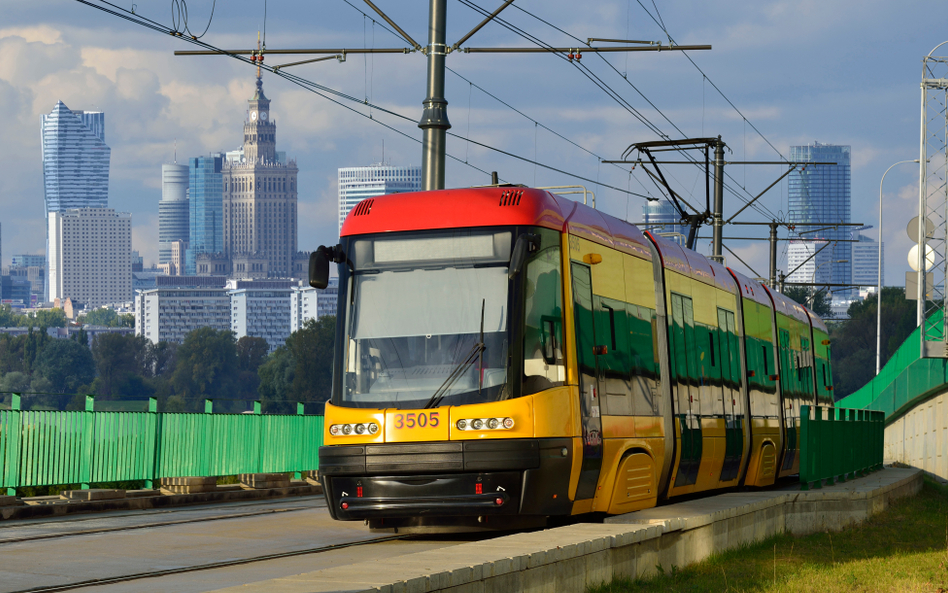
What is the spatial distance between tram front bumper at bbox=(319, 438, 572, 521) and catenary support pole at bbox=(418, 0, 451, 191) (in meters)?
6.04

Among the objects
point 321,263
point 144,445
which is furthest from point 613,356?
point 144,445

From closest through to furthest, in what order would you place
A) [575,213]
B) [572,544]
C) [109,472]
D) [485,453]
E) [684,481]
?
[572,544], [485,453], [575,213], [684,481], [109,472]

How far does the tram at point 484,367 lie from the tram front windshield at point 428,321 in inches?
0.5

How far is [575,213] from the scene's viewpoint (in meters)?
12.7

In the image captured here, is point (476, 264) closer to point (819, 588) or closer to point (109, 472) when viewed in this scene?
point (819, 588)

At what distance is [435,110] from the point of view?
56.4 feet

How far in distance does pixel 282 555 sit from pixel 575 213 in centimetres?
427

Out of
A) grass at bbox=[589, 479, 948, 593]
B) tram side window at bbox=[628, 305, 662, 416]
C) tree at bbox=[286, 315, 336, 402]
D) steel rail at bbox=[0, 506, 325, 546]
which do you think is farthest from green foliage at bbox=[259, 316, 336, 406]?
tram side window at bbox=[628, 305, 662, 416]

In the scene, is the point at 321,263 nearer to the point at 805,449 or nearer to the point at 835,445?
the point at 805,449

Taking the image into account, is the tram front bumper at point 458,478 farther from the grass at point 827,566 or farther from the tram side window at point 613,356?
the grass at point 827,566

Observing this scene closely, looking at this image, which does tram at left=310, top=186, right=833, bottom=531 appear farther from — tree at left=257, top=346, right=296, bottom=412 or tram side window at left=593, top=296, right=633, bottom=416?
tree at left=257, top=346, right=296, bottom=412

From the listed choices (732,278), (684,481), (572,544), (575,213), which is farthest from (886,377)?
(572,544)

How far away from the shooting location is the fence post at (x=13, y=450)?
16438 mm

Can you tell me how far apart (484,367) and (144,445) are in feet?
30.2
